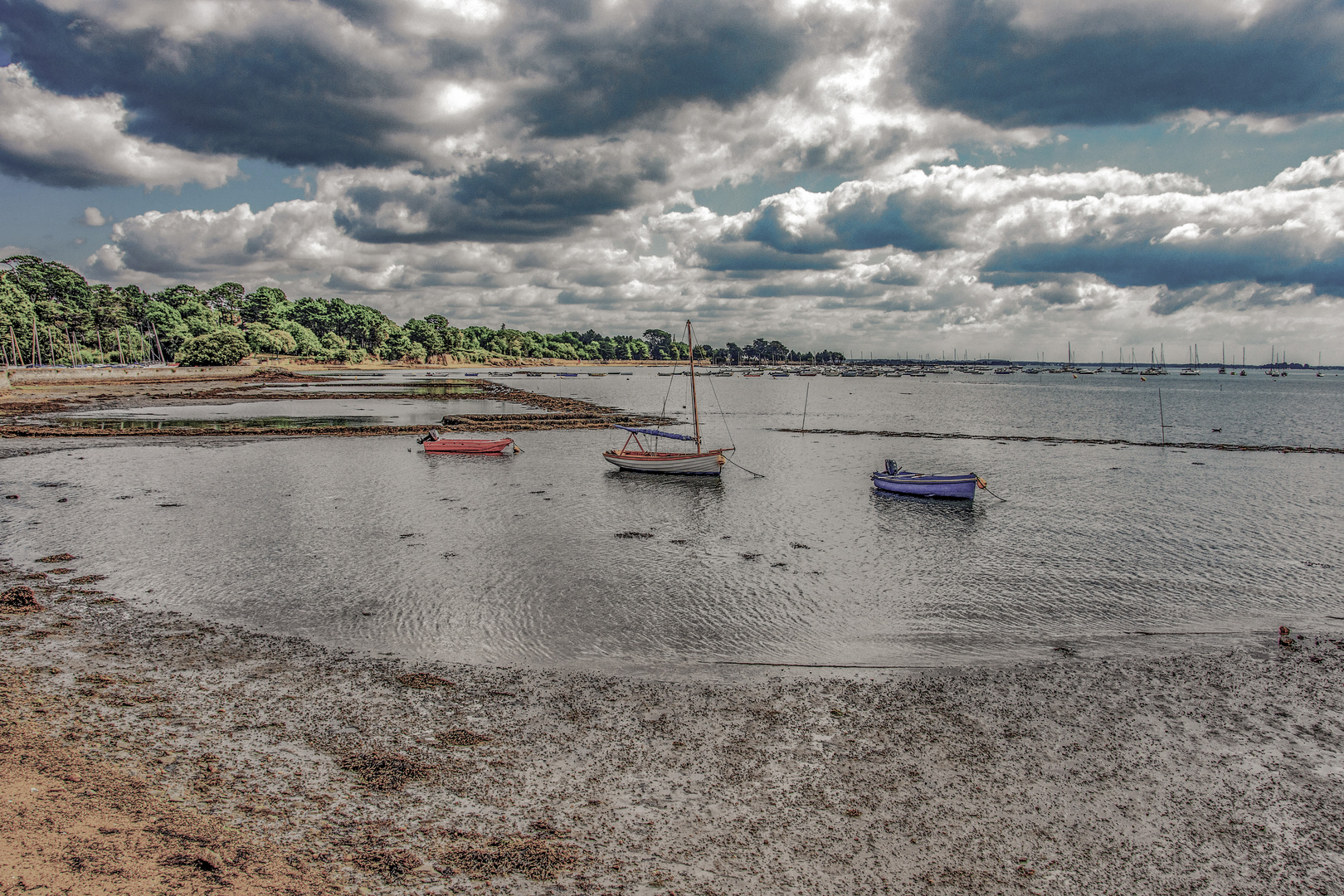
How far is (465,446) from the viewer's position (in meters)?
48.2

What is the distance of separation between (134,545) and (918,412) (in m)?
91.2

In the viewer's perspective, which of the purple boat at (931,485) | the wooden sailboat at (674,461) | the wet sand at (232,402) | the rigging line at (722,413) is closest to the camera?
the purple boat at (931,485)

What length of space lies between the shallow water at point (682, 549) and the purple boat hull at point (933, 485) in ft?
2.18

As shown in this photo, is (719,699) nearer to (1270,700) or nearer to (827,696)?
(827,696)

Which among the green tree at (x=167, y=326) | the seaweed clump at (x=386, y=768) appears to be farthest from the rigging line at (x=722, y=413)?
the green tree at (x=167, y=326)

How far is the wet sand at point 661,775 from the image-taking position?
8.19m

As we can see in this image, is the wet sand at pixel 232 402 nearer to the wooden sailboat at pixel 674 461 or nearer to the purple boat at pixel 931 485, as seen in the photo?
the wooden sailboat at pixel 674 461

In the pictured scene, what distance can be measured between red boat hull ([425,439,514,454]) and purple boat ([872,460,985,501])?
26.9 metres

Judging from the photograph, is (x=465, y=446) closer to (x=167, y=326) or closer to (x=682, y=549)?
(x=682, y=549)

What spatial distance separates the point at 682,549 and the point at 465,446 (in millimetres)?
28112

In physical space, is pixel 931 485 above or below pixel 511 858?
above

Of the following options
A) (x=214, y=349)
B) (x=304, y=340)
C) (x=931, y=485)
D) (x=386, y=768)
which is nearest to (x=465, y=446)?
(x=931, y=485)

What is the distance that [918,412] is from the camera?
315 feet

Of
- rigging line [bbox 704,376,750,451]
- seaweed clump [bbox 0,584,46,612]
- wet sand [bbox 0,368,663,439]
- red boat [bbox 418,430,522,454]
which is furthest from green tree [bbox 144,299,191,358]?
seaweed clump [bbox 0,584,46,612]
